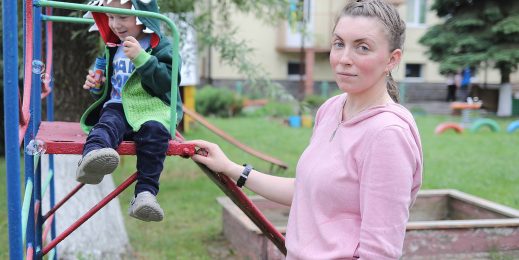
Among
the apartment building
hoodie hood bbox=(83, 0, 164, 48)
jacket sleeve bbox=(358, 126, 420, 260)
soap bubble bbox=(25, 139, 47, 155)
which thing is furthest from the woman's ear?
the apartment building

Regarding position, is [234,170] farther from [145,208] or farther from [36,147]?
[36,147]

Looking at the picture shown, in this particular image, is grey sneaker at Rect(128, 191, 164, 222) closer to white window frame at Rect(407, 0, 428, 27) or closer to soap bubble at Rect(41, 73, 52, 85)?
soap bubble at Rect(41, 73, 52, 85)

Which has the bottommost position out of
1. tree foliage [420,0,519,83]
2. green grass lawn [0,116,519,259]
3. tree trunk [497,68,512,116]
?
green grass lawn [0,116,519,259]

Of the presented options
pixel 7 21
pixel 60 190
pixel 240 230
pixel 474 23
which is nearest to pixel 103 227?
pixel 60 190

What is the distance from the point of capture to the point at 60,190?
15.4 feet

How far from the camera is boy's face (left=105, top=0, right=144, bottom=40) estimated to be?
7.84 feet

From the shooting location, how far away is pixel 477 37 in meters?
17.0

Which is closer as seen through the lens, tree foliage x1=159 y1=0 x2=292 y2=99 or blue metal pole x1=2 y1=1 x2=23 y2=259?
blue metal pole x1=2 y1=1 x2=23 y2=259

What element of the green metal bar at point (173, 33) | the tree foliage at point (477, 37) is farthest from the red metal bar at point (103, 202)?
the tree foliage at point (477, 37)

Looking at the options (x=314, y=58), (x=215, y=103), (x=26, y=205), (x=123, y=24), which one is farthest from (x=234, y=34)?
(x=314, y=58)

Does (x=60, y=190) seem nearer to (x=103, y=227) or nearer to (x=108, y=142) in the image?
(x=103, y=227)

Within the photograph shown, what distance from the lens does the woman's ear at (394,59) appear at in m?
1.69

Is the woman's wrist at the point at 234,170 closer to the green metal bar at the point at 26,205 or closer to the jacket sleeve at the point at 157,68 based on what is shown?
the jacket sleeve at the point at 157,68

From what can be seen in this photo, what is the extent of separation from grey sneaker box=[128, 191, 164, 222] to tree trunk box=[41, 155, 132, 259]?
229 cm
